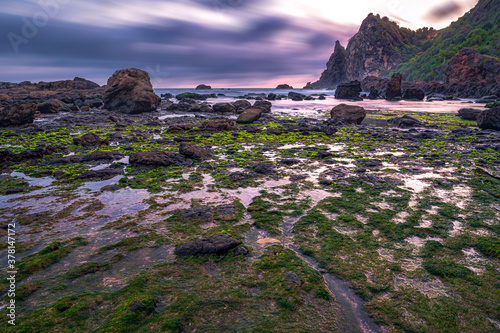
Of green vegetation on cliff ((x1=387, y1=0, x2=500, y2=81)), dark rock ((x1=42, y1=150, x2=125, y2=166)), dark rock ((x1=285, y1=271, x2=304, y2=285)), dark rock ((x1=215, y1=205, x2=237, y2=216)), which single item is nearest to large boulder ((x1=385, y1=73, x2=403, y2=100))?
green vegetation on cliff ((x1=387, y1=0, x2=500, y2=81))

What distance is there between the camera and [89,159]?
1234 cm

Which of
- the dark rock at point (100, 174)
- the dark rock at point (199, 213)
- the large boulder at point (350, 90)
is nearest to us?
the dark rock at point (199, 213)

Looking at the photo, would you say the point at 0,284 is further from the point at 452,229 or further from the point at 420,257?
the point at 452,229

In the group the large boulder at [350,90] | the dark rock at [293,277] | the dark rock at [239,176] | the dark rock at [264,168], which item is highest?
the large boulder at [350,90]

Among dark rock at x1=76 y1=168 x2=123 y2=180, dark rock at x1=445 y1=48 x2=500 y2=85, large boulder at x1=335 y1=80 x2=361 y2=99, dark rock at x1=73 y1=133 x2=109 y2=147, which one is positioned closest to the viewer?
dark rock at x1=76 y1=168 x2=123 y2=180

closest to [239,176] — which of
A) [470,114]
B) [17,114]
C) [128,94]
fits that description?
[17,114]

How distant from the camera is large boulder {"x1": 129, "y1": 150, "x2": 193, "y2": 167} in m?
11.6

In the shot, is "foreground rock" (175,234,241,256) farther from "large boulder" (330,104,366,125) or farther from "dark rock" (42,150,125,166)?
"large boulder" (330,104,366,125)

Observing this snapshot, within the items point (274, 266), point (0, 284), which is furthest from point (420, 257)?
point (0, 284)

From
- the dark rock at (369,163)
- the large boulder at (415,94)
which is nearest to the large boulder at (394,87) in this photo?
the large boulder at (415,94)

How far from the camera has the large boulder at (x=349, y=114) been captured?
26.5 metres

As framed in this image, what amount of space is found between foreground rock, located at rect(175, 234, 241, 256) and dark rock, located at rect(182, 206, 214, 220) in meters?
1.43

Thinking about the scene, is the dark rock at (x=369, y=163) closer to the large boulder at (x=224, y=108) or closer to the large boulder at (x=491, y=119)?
the large boulder at (x=491, y=119)

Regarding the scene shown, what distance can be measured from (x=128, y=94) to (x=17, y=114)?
49.1 feet
